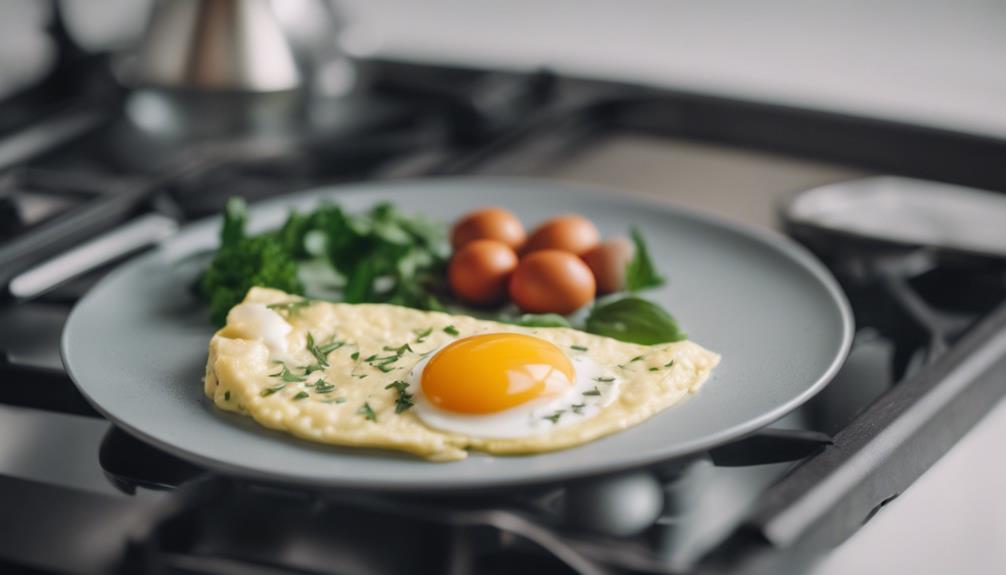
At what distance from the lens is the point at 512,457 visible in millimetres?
765

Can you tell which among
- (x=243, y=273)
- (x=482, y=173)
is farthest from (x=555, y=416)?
(x=482, y=173)

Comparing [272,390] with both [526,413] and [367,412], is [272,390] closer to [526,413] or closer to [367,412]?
[367,412]

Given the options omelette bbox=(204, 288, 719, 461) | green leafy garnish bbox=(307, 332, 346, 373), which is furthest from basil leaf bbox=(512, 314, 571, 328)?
green leafy garnish bbox=(307, 332, 346, 373)

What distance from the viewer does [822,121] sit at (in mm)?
1533

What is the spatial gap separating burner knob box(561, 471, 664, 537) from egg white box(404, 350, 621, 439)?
0.05 meters

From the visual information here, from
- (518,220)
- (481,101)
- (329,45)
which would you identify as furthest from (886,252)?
(329,45)

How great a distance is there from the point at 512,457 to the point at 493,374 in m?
0.09

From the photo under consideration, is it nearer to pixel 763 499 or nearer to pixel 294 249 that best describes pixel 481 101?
pixel 294 249

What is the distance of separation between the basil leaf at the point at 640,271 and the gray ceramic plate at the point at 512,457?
0.02 m

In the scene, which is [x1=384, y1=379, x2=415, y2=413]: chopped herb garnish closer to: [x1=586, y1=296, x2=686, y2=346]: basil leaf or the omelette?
the omelette

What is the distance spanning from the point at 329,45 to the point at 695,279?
73cm

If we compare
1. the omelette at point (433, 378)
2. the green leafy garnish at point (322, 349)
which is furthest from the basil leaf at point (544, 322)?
the green leafy garnish at point (322, 349)

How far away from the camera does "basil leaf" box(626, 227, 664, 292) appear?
3.47ft

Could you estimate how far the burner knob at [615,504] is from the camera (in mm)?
729
